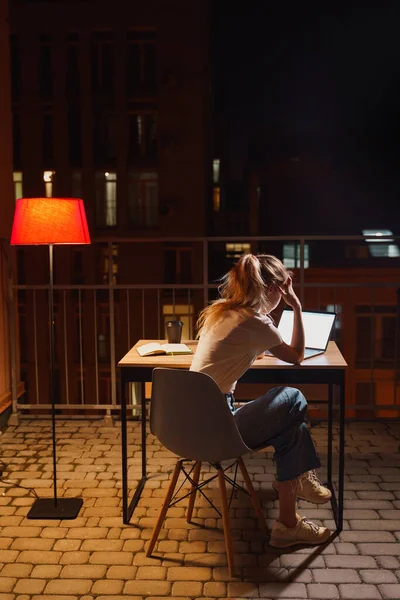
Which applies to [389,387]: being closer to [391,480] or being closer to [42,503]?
[391,480]

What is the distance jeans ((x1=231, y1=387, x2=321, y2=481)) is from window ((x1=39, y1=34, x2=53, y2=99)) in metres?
24.0

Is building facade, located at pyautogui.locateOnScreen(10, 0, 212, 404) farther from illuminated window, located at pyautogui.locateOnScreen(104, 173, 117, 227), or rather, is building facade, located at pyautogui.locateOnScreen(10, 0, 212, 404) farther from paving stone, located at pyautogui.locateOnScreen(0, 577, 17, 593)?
paving stone, located at pyautogui.locateOnScreen(0, 577, 17, 593)

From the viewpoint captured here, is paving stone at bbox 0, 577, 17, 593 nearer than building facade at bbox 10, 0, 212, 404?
Yes

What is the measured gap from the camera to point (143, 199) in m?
24.5

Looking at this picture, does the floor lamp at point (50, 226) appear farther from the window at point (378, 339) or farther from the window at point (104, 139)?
the window at point (104, 139)

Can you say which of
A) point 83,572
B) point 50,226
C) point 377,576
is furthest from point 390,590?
point 50,226

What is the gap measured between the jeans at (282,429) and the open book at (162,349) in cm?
63

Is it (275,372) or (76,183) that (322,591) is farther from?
(76,183)

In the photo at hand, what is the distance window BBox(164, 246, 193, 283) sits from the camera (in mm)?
22859

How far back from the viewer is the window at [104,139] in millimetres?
24406

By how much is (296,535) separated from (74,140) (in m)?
23.6

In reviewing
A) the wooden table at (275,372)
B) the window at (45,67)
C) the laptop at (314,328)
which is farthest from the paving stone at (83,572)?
the window at (45,67)

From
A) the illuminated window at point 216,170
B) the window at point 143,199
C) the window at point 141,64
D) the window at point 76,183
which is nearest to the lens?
the window at point 141,64

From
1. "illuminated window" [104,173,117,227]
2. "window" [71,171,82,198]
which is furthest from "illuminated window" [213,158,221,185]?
"window" [71,171,82,198]
